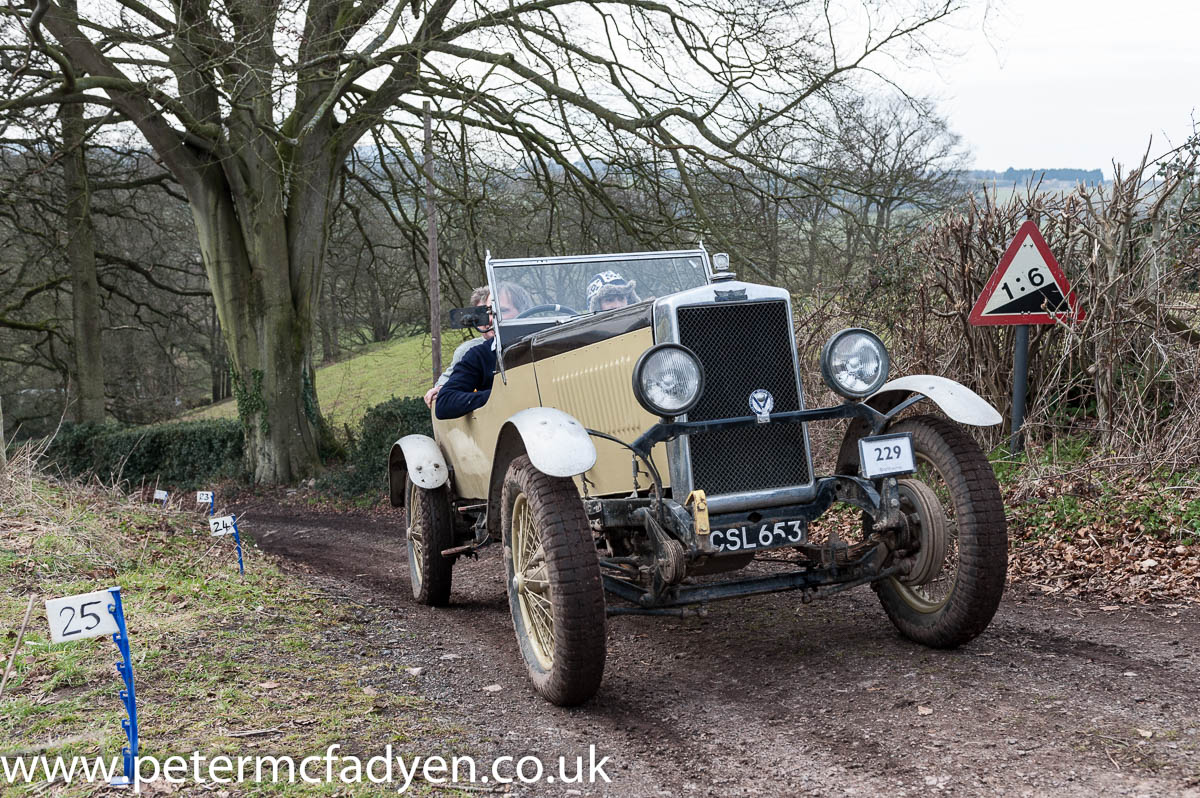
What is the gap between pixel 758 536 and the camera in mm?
4016

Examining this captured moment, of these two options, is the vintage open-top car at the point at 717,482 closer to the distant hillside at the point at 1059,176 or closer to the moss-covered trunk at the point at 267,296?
the distant hillside at the point at 1059,176

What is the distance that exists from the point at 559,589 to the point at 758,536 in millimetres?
925

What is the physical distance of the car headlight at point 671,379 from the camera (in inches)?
150

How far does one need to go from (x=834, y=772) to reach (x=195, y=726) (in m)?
2.33

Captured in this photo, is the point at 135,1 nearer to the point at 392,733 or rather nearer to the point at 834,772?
the point at 392,733

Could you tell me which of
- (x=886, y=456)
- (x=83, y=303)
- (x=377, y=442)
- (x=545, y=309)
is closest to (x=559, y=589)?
(x=886, y=456)

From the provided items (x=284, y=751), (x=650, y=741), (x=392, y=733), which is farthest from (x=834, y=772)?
(x=284, y=751)

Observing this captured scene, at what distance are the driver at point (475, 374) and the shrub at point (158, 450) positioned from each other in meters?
13.0

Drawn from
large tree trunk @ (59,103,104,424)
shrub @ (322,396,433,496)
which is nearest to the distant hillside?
shrub @ (322,396,433,496)

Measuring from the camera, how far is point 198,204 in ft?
46.4

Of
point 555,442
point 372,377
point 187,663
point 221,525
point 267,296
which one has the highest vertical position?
point 267,296

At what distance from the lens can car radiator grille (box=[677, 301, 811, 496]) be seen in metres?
4.09

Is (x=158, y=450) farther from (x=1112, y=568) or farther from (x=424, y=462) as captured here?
(x=1112, y=568)

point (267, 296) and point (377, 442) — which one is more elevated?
point (267, 296)
